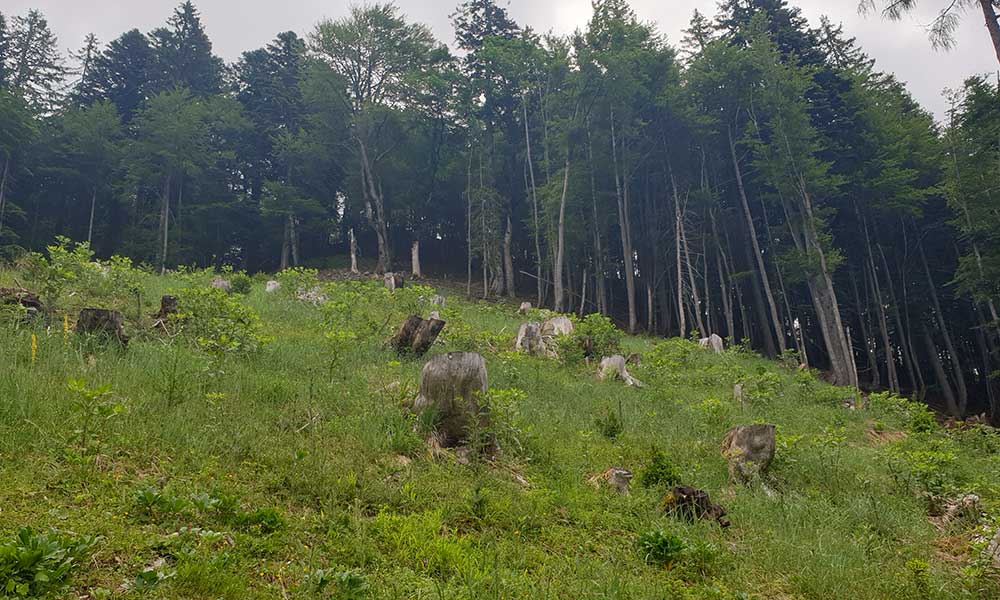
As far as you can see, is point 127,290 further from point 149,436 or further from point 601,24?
point 601,24

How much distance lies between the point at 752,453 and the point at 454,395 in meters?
3.47

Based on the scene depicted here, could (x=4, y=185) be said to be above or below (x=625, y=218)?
above

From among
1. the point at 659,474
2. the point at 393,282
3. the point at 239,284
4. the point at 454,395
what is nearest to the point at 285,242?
the point at 393,282

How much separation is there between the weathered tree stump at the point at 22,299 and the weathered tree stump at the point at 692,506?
7.78m

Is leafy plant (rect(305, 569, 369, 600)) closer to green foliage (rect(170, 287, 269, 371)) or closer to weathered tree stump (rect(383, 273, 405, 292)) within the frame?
green foliage (rect(170, 287, 269, 371))

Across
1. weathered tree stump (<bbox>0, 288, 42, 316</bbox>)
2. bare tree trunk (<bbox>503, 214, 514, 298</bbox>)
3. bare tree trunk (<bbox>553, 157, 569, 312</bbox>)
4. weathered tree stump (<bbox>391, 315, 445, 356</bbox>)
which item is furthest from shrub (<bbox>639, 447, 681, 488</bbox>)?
bare tree trunk (<bbox>503, 214, 514, 298</bbox>)

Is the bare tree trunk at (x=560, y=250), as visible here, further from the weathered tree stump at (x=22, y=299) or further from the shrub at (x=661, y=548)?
the shrub at (x=661, y=548)

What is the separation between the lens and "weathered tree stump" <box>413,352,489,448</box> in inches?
213

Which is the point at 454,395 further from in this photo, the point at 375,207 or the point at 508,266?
the point at 375,207

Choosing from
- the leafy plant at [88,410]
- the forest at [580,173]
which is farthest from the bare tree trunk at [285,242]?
the leafy plant at [88,410]

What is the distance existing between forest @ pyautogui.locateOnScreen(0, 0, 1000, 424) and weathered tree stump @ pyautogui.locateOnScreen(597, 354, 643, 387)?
9634 millimetres

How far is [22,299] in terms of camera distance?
7.15m

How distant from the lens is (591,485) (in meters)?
5.06

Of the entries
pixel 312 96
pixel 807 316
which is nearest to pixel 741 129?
pixel 807 316
